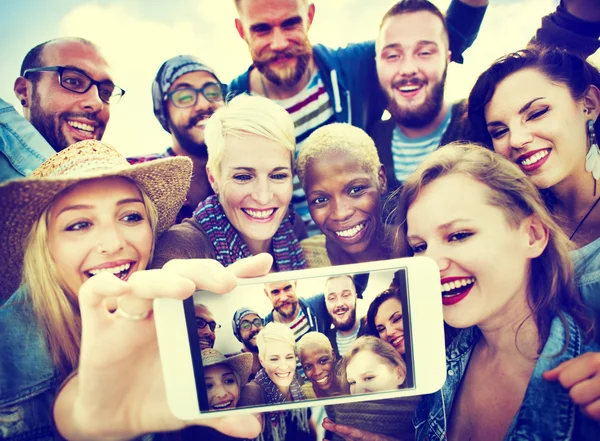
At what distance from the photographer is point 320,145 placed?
1.33m

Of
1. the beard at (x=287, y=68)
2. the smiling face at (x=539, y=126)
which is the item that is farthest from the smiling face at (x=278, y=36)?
the smiling face at (x=539, y=126)

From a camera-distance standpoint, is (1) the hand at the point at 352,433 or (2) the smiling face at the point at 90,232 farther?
(1) the hand at the point at 352,433

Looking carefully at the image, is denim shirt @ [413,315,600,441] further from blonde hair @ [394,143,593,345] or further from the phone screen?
the phone screen

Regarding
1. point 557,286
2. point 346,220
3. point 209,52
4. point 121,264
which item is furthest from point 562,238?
point 121,264

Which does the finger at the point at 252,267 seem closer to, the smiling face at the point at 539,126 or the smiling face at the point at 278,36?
the smiling face at the point at 278,36

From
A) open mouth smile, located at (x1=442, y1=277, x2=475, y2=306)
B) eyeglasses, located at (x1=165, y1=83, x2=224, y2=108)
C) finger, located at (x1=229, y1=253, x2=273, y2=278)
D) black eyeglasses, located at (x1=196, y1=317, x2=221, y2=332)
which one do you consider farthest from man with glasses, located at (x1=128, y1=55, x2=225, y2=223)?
open mouth smile, located at (x1=442, y1=277, x2=475, y2=306)

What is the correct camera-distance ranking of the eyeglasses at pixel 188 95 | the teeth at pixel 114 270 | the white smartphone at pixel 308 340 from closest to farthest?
1. the white smartphone at pixel 308 340
2. the teeth at pixel 114 270
3. the eyeglasses at pixel 188 95

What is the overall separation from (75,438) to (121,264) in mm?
552

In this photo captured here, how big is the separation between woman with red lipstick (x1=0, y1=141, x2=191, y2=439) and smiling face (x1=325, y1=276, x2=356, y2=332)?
0.60 metres

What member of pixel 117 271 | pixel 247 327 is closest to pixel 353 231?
pixel 247 327

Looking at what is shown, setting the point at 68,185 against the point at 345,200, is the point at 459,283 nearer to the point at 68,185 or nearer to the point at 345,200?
the point at 345,200

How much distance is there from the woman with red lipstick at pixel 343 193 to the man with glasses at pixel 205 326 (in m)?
0.43

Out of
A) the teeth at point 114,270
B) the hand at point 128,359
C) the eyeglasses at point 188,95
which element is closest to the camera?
the hand at point 128,359

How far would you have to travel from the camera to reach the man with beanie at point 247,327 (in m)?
1.10
